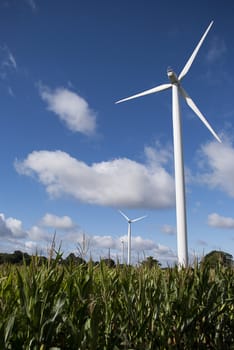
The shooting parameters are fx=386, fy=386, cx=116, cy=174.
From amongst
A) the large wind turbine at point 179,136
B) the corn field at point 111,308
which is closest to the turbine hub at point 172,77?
the large wind turbine at point 179,136

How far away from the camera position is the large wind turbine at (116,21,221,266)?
59.1 feet

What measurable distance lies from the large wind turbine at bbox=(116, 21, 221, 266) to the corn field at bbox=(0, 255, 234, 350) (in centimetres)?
931

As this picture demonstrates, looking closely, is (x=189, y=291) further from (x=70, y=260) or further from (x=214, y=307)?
(x=70, y=260)

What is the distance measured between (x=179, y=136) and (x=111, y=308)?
16136mm

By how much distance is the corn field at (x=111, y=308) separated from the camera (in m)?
3.76

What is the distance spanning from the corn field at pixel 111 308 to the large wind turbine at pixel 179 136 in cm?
931

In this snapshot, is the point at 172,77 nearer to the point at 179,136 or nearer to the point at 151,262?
the point at 179,136

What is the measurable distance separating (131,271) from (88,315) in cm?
160

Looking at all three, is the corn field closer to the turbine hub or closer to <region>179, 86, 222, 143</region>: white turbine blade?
<region>179, 86, 222, 143</region>: white turbine blade

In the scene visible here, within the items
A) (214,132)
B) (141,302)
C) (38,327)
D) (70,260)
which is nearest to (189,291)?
(141,302)

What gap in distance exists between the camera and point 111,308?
4926 millimetres

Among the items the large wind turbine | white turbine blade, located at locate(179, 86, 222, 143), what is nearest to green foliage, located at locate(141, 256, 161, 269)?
the large wind turbine

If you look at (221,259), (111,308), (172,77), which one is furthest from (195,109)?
(111,308)

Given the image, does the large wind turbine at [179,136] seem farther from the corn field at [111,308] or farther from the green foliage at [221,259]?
the corn field at [111,308]
